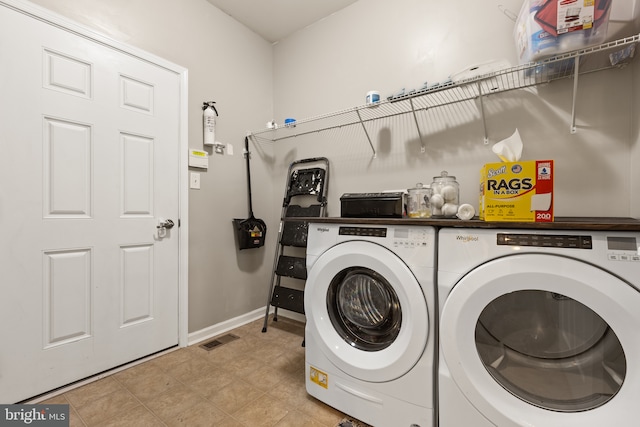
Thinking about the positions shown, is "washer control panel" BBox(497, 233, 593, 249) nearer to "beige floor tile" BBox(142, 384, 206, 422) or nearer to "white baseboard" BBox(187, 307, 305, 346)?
"beige floor tile" BBox(142, 384, 206, 422)

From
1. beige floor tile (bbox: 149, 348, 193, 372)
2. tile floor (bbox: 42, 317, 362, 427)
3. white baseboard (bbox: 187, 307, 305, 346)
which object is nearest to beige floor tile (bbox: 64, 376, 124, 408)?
tile floor (bbox: 42, 317, 362, 427)

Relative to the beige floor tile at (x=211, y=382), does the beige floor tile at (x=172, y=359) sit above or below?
below

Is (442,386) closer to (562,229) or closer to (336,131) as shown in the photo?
(562,229)

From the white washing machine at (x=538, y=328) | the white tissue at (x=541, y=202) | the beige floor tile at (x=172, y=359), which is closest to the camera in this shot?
the white washing machine at (x=538, y=328)

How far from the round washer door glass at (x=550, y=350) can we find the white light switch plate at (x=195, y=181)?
191 cm

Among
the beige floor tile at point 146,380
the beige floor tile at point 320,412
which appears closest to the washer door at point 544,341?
the beige floor tile at point 320,412

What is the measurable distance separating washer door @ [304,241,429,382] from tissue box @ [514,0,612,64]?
3.59 feet

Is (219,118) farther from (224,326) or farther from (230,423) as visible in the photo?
(230,423)

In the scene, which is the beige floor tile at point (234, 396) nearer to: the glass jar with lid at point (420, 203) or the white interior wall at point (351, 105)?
the white interior wall at point (351, 105)

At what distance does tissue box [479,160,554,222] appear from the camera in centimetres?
91

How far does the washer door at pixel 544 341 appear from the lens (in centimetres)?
76

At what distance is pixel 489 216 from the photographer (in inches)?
38.9

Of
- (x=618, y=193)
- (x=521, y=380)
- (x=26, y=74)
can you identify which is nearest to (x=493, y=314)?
(x=521, y=380)

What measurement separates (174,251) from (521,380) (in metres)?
1.98
